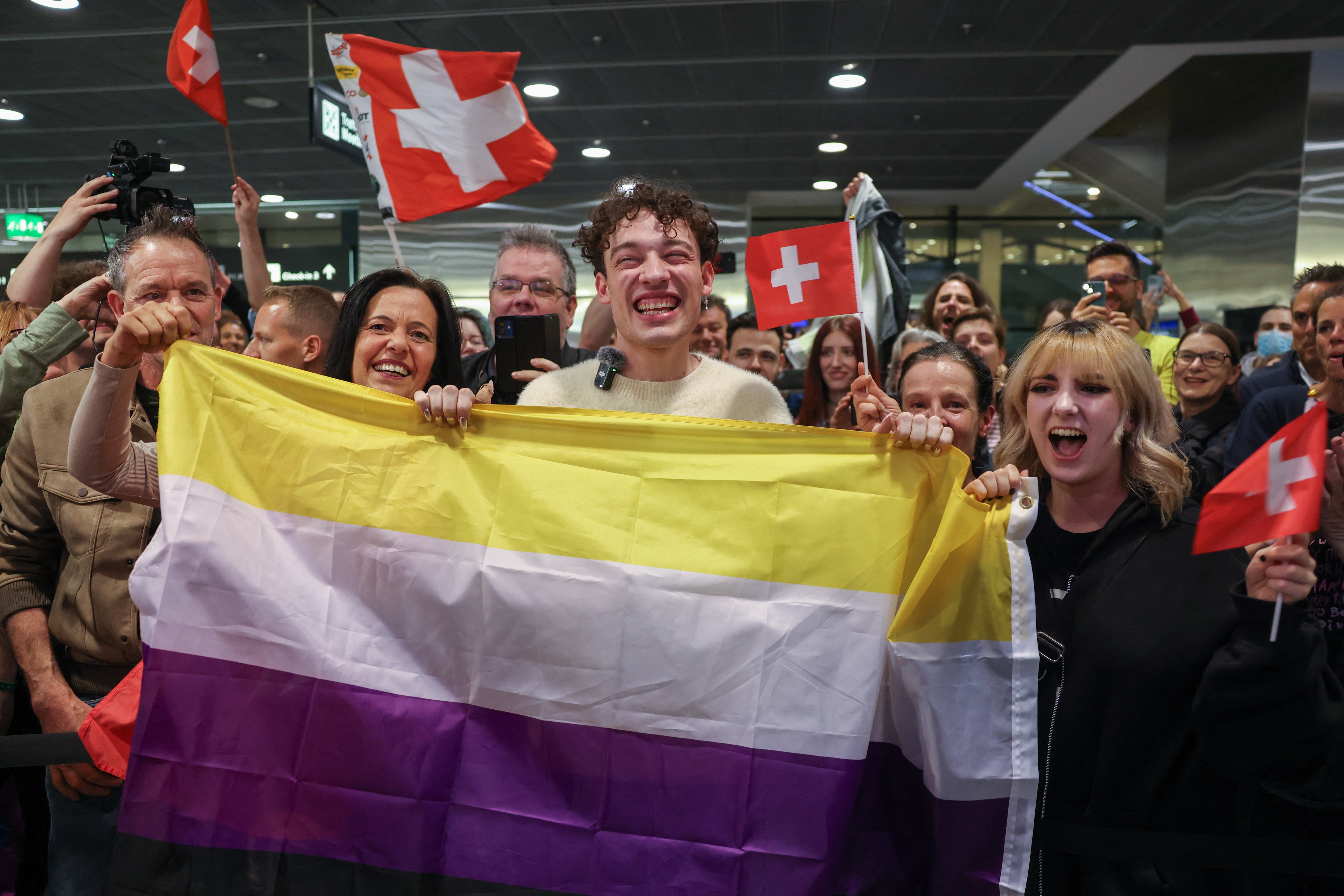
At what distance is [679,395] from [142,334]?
1.06 metres

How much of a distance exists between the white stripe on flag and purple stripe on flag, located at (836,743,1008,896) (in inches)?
4.9

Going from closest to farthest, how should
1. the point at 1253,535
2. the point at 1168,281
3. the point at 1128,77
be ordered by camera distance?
the point at 1253,535
the point at 1168,281
the point at 1128,77

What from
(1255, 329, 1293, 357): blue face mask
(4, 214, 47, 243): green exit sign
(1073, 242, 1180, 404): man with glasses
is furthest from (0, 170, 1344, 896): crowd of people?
(4, 214, 47, 243): green exit sign

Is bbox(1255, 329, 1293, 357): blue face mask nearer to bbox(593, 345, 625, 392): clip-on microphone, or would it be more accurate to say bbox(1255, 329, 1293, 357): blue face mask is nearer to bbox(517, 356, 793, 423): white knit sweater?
bbox(517, 356, 793, 423): white knit sweater

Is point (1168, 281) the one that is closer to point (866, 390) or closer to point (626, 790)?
point (866, 390)

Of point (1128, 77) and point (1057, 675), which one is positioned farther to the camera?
point (1128, 77)

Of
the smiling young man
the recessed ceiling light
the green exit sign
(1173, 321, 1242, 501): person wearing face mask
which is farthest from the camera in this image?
the green exit sign

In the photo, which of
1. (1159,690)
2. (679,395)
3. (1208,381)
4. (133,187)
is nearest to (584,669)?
(679,395)

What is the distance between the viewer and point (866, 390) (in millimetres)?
1978

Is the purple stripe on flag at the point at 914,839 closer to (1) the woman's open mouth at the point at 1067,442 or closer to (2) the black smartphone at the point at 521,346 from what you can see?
(1) the woman's open mouth at the point at 1067,442

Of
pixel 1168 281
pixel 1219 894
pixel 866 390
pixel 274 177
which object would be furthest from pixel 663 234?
pixel 274 177

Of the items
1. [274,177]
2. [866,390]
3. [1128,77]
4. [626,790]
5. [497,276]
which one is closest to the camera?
[626,790]

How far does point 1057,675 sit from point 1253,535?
0.44 meters

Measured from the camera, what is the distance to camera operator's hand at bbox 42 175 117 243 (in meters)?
2.70
